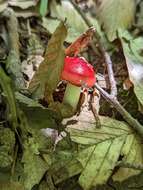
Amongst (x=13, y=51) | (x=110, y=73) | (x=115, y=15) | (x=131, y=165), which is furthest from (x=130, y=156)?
(x=115, y=15)

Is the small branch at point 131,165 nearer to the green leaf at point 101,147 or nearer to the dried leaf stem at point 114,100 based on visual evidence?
the green leaf at point 101,147

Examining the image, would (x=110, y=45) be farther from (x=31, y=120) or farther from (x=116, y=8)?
(x=31, y=120)

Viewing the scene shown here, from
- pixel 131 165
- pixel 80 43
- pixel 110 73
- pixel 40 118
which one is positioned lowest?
pixel 131 165

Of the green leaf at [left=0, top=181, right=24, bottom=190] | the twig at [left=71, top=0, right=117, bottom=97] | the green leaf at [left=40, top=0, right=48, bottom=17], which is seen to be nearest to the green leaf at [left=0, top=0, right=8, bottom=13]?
the green leaf at [left=40, top=0, right=48, bottom=17]

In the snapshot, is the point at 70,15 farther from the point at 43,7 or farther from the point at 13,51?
the point at 13,51

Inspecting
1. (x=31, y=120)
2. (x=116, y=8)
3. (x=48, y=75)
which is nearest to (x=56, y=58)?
(x=48, y=75)

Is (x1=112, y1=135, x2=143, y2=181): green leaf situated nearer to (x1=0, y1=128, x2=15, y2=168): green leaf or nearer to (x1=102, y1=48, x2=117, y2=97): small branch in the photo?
(x1=102, y1=48, x2=117, y2=97): small branch
